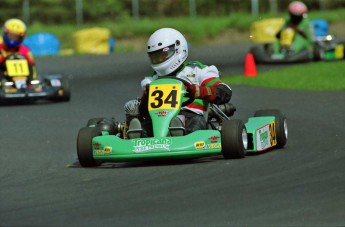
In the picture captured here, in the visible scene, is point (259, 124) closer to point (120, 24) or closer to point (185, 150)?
point (185, 150)

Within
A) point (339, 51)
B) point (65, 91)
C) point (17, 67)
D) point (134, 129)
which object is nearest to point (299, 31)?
point (339, 51)

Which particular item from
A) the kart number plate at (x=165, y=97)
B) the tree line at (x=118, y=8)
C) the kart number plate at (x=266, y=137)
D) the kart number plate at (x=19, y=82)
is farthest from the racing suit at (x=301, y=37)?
the tree line at (x=118, y=8)

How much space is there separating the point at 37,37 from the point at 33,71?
1209 centimetres

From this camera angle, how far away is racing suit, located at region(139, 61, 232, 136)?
8922 millimetres

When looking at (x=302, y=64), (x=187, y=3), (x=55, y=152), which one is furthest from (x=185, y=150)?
(x=187, y=3)

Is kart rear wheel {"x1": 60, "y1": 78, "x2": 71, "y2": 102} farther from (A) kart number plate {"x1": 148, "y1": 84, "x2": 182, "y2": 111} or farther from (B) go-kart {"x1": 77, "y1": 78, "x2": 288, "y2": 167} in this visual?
(A) kart number plate {"x1": 148, "y1": 84, "x2": 182, "y2": 111}

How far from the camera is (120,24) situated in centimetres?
3278

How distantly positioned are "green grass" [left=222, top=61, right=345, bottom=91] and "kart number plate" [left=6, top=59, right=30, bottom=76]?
3.57 metres

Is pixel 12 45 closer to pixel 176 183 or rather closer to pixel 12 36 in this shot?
pixel 12 36

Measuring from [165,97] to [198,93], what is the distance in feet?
0.90

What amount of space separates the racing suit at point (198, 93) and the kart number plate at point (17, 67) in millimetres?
6173

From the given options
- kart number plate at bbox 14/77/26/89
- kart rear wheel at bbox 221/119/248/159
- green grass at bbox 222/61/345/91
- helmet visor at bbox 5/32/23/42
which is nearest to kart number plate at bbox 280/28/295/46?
green grass at bbox 222/61/345/91

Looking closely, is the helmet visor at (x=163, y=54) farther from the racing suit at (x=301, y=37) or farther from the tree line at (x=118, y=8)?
the tree line at (x=118, y=8)

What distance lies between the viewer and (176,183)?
740cm
